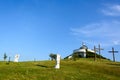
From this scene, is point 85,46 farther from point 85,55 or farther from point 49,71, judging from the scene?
point 49,71

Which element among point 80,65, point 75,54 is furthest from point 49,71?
point 75,54

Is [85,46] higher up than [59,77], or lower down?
higher up

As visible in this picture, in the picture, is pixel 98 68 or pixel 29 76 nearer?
pixel 29 76

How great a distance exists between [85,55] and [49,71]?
2747 inches

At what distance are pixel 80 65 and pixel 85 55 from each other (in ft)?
182

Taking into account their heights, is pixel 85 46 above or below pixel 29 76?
above

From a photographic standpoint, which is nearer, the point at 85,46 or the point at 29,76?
the point at 29,76

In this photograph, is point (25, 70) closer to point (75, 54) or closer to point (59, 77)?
point (59, 77)

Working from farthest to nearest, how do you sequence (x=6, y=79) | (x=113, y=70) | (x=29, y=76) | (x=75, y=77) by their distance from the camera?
1. (x=113, y=70)
2. (x=75, y=77)
3. (x=29, y=76)
4. (x=6, y=79)

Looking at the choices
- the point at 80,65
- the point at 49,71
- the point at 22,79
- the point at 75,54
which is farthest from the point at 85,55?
the point at 22,79

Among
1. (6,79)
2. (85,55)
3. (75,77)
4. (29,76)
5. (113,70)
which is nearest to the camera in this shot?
(6,79)

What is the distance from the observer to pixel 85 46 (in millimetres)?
118562

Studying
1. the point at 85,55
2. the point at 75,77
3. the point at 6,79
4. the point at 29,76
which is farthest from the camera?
the point at 85,55

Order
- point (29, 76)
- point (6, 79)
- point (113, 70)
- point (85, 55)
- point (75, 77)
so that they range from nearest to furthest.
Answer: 1. point (6, 79)
2. point (29, 76)
3. point (75, 77)
4. point (113, 70)
5. point (85, 55)
